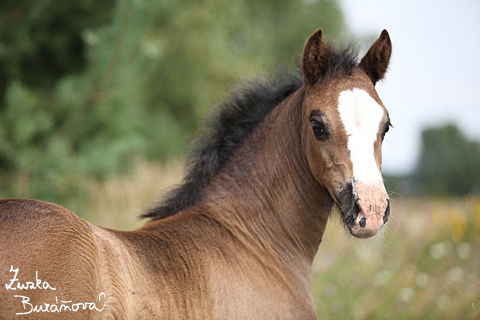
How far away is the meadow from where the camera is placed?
16.4 ft

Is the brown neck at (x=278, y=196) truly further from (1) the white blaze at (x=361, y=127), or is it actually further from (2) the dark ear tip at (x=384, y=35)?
(2) the dark ear tip at (x=384, y=35)

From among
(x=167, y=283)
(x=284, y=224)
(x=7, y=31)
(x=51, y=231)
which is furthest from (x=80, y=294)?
(x=7, y=31)

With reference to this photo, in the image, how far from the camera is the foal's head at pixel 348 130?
213 centimetres

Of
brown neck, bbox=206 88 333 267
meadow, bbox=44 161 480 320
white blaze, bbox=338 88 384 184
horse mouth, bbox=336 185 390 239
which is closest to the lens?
horse mouth, bbox=336 185 390 239

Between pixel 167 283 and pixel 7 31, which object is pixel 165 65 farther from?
pixel 167 283

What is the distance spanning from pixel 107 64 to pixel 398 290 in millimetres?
5156

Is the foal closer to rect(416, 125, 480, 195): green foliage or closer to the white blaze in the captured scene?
the white blaze

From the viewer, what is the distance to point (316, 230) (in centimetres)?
287

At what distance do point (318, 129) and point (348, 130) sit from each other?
212 mm

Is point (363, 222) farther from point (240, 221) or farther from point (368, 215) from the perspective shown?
point (240, 221)

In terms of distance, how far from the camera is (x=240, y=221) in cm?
279

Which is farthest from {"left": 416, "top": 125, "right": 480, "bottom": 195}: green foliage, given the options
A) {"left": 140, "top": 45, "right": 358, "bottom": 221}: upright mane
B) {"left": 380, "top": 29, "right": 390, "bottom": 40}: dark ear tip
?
{"left": 380, "top": 29, "right": 390, "bottom": 40}: dark ear tip

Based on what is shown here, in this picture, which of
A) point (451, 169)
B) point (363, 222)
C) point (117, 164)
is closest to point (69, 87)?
point (117, 164)

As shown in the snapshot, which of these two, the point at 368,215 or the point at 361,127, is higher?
the point at 361,127
